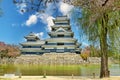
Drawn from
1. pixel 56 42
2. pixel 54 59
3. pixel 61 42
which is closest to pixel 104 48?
pixel 54 59

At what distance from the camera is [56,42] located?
7069 centimetres

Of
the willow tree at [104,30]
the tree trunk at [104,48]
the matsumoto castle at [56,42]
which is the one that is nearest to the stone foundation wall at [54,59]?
the matsumoto castle at [56,42]

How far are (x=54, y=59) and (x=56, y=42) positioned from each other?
16.1 feet

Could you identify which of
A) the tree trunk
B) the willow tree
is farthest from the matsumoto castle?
the willow tree

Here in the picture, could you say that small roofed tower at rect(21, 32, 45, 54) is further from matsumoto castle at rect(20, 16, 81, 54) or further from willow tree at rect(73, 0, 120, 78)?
willow tree at rect(73, 0, 120, 78)

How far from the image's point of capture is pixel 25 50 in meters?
73.5

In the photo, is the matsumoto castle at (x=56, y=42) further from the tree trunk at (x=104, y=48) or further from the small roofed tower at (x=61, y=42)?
the tree trunk at (x=104, y=48)

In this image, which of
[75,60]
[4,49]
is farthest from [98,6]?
[4,49]

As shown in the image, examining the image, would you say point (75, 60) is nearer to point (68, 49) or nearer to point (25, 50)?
point (68, 49)

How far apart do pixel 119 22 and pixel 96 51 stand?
2.95 metres

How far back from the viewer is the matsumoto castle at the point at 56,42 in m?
69.1

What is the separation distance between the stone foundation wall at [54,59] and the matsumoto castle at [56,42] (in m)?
1.22

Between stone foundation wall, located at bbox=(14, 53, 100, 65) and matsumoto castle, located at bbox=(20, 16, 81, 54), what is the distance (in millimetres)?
1223

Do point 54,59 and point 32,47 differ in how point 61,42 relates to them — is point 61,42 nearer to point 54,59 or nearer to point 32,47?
point 54,59
